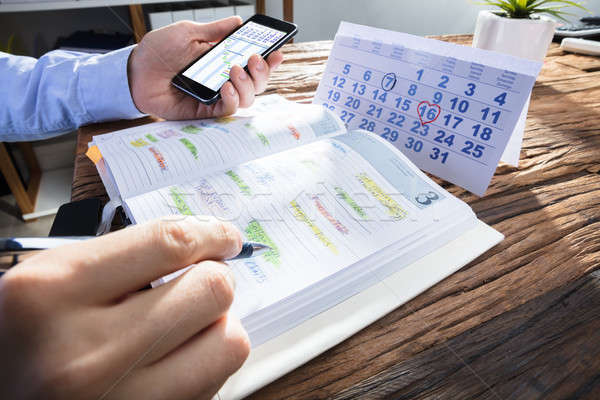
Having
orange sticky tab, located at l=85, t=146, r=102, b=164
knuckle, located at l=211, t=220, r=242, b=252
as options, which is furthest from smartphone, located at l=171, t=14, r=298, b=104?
knuckle, located at l=211, t=220, r=242, b=252

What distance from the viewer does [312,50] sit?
0.76 meters

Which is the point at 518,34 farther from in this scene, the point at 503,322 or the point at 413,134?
the point at 503,322

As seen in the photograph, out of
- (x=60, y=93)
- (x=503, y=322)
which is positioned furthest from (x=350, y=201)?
(x=60, y=93)

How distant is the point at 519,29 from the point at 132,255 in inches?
25.6

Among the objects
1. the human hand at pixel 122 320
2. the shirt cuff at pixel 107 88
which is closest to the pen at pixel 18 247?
the human hand at pixel 122 320

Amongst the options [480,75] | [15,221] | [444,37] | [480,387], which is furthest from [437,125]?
[15,221]

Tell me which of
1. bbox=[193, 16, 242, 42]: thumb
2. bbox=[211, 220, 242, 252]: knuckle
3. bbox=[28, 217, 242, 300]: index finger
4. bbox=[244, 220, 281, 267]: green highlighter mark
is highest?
bbox=[193, 16, 242, 42]: thumb

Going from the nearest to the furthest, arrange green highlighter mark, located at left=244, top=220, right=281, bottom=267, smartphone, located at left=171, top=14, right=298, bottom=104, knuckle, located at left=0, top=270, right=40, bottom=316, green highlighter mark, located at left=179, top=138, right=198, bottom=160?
knuckle, located at left=0, top=270, right=40, bottom=316 → green highlighter mark, located at left=244, top=220, right=281, bottom=267 → green highlighter mark, located at left=179, top=138, right=198, bottom=160 → smartphone, located at left=171, top=14, right=298, bottom=104

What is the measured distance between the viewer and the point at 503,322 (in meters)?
0.23

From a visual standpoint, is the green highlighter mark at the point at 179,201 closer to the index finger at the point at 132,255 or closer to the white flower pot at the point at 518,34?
the index finger at the point at 132,255

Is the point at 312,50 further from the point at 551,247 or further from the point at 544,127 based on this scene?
the point at 551,247

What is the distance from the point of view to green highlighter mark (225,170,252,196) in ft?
1.01

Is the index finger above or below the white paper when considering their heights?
above

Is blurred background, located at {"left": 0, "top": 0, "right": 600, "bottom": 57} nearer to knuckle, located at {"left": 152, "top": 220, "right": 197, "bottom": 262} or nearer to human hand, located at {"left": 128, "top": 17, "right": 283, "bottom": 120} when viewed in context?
human hand, located at {"left": 128, "top": 17, "right": 283, "bottom": 120}
